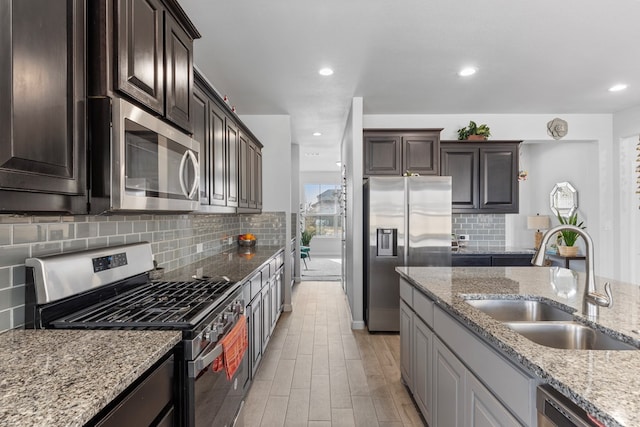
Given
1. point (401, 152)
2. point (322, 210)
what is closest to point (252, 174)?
point (401, 152)

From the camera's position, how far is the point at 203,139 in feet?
8.16

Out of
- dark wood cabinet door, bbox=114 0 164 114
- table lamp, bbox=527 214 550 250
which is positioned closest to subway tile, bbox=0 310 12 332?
dark wood cabinet door, bbox=114 0 164 114

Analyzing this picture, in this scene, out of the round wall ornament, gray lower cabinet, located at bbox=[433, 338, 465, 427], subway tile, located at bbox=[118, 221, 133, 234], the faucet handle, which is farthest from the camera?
the round wall ornament

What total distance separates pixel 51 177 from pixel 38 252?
578 mm

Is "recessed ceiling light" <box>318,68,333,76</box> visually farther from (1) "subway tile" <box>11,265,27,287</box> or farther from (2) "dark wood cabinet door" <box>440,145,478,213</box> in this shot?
(1) "subway tile" <box>11,265,27,287</box>

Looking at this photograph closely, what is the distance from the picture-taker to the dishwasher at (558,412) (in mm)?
822

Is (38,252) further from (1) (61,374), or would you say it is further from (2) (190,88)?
(2) (190,88)

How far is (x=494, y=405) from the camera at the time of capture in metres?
1.24

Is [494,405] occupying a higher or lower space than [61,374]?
lower

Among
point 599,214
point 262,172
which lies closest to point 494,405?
point 262,172

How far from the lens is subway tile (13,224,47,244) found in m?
1.26

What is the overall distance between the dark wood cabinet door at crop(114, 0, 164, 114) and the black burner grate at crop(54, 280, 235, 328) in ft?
2.72

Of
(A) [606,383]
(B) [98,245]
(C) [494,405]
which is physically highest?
(B) [98,245]

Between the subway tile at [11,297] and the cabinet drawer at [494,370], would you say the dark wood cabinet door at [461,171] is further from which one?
the subway tile at [11,297]
